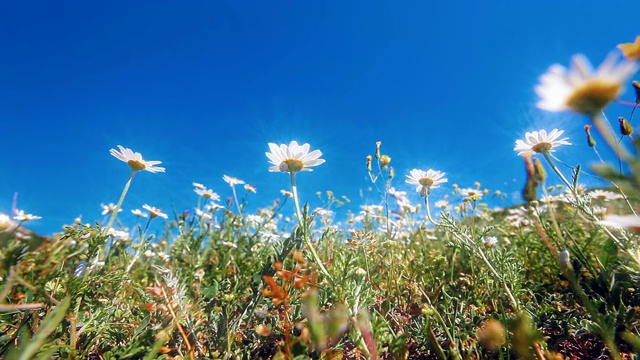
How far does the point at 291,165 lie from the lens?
177 cm

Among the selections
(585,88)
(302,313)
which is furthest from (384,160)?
(585,88)

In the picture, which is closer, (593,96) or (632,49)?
(632,49)

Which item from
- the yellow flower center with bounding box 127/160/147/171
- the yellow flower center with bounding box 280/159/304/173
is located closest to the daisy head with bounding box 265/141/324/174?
the yellow flower center with bounding box 280/159/304/173

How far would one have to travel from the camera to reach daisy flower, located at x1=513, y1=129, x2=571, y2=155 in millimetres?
1841

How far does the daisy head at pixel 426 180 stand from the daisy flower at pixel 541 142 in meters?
0.51

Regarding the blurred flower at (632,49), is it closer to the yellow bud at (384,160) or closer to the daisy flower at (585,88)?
the daisy flower at (585,88)

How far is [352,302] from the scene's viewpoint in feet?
4.07

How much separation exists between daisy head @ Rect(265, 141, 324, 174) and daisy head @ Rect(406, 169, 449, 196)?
848 millimetres

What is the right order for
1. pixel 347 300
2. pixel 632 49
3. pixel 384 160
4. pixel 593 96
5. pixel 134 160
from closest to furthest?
pixel 632 49 → pixel 593 96 → pixel 347 300 → pixel 134 160 → pixel 384 160

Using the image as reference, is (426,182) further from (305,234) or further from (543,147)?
(305,234)

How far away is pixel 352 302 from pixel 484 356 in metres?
0.61

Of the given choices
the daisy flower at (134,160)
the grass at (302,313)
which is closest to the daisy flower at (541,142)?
the grass at (302,313)

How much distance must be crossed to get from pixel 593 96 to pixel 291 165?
128cm

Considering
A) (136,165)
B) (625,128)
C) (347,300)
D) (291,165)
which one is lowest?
(347,300)
